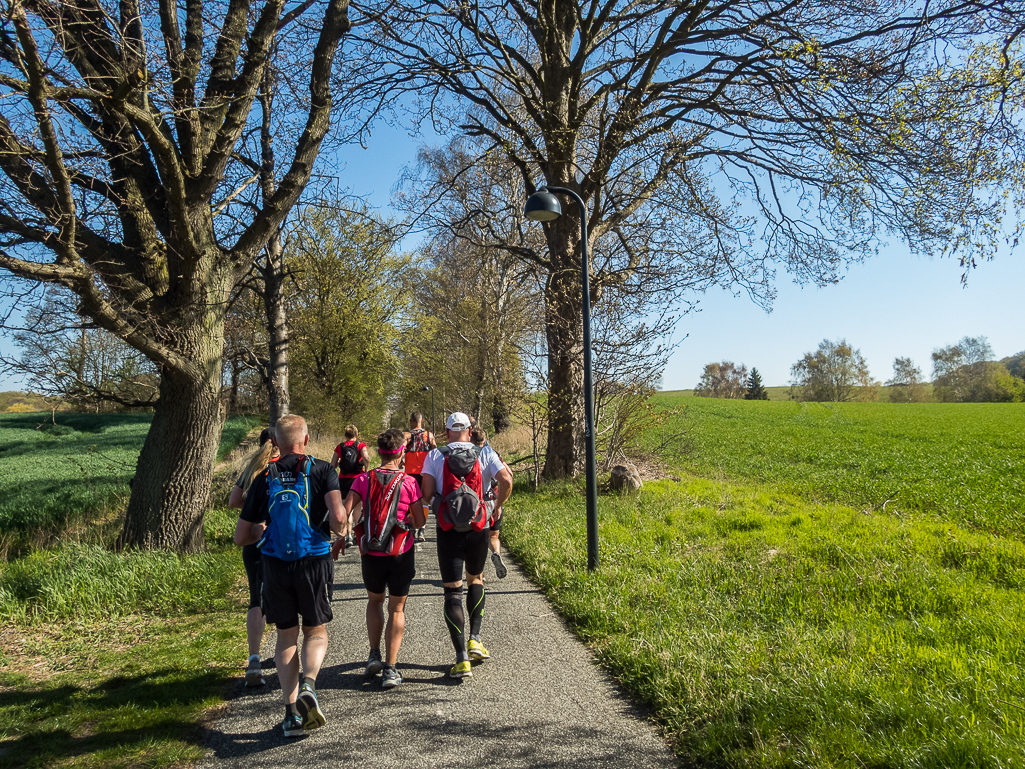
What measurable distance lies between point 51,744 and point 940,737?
481 cm

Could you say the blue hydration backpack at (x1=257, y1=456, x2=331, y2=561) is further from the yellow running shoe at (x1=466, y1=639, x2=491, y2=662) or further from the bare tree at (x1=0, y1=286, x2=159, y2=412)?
the bare tree at (x1=0, y1=286, x2=159, y2=412)

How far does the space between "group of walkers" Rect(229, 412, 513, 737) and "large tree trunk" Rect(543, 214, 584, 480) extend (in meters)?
6.38

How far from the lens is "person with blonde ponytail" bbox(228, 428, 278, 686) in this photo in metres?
4.28

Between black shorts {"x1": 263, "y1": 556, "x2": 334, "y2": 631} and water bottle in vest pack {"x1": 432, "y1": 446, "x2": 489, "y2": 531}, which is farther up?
water bottle in vest pack {"x1": 432, "y1": 446, "x2": 489, "y2": 531}

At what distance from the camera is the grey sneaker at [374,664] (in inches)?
171

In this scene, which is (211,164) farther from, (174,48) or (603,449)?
(603,449)

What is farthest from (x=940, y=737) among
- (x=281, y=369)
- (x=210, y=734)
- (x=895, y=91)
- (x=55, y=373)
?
(x=281, y=369)

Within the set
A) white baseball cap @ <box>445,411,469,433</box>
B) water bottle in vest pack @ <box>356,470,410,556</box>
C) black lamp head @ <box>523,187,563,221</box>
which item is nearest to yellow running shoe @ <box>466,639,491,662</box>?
water bottle in vest pack @ <box>356,470,410,556</box>

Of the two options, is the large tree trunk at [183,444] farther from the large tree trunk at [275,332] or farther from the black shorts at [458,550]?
the large tree trunk at [275,332]

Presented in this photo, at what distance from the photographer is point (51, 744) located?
11.2 ft

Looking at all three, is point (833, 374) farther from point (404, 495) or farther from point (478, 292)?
point (404, 495)

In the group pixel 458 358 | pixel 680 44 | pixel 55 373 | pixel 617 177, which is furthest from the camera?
pixel 458 358

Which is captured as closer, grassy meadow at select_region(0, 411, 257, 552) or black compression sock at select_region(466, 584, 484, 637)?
black compression sock at select_region(466, 584, 484, 637)


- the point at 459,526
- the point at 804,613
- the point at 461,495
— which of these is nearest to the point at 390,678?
the point at 459,526
